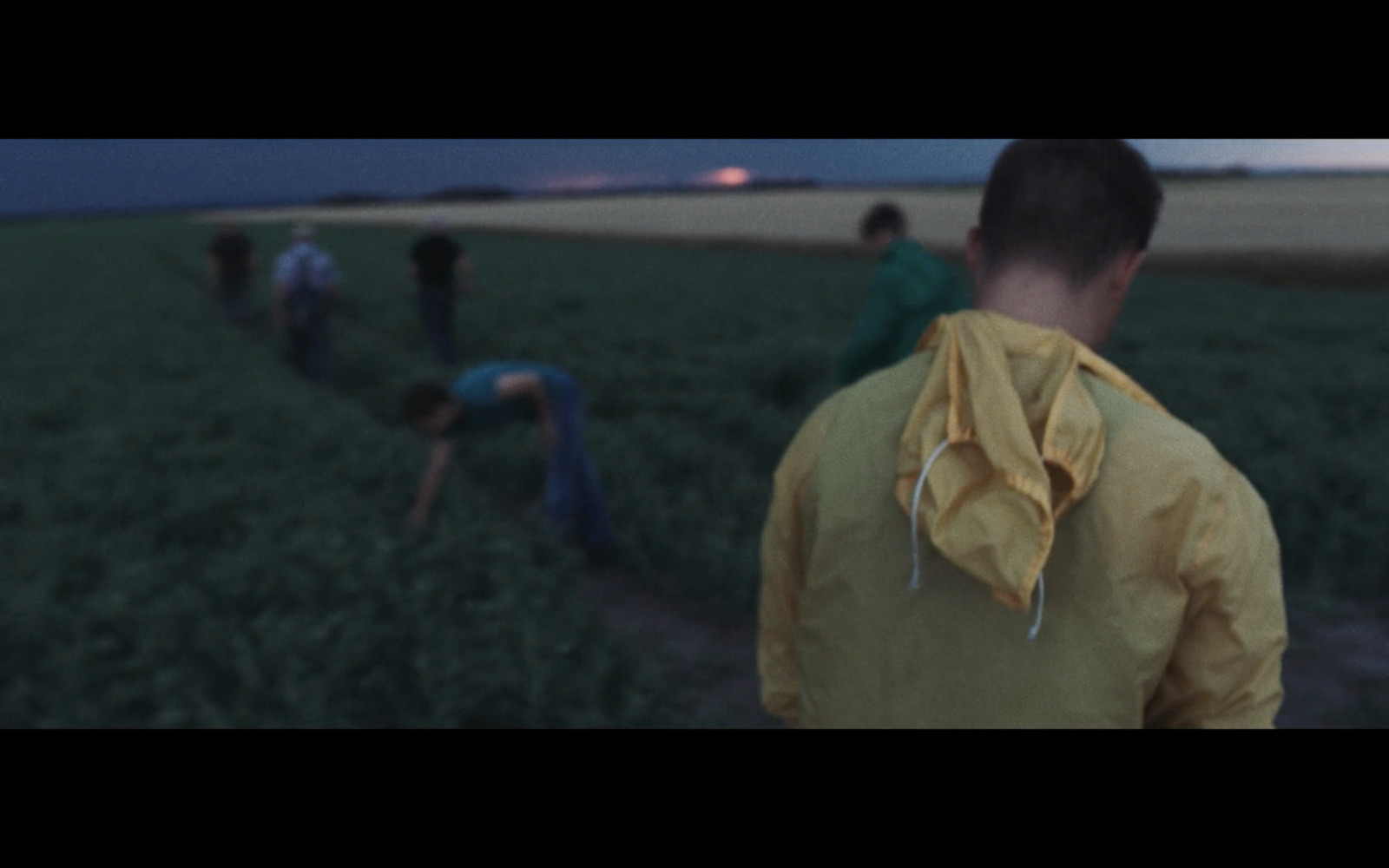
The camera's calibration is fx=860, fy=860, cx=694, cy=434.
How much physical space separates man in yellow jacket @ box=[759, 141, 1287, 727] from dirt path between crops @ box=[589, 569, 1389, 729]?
2.78 metres

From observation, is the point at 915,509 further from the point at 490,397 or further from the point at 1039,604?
the point at 490,397

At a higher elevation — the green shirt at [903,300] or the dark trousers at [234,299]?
the green shirt at [903,300]

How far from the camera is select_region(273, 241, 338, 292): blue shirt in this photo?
1088 cm

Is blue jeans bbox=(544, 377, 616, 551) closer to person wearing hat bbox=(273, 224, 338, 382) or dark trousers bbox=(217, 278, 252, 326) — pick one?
person wearing hat bbox=(273, 224, 338, 382)

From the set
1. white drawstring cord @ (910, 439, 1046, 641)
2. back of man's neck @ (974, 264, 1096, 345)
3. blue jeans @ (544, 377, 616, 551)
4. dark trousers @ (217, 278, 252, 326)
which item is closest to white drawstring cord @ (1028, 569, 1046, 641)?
white drawstring cord @ (910, 439, 1046, 641)

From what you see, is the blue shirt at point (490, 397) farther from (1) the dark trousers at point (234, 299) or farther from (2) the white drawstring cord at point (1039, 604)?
(1) the dark trousers at point (234, 299)

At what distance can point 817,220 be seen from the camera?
170 ft

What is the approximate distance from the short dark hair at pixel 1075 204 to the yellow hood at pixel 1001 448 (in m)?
0.16

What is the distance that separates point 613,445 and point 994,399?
6323 mm

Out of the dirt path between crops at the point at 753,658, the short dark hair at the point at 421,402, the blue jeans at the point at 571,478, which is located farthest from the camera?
the blue jeans at the point at 571,478

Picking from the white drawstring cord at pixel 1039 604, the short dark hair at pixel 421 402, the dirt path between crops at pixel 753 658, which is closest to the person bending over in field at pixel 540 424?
the short dark hair at pixel 421 402

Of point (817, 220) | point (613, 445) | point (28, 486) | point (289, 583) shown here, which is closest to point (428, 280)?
point (613, 445)

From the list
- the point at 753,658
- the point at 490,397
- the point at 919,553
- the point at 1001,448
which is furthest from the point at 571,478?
the point at 1001,448

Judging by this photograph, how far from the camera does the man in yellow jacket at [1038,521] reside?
111 cm
